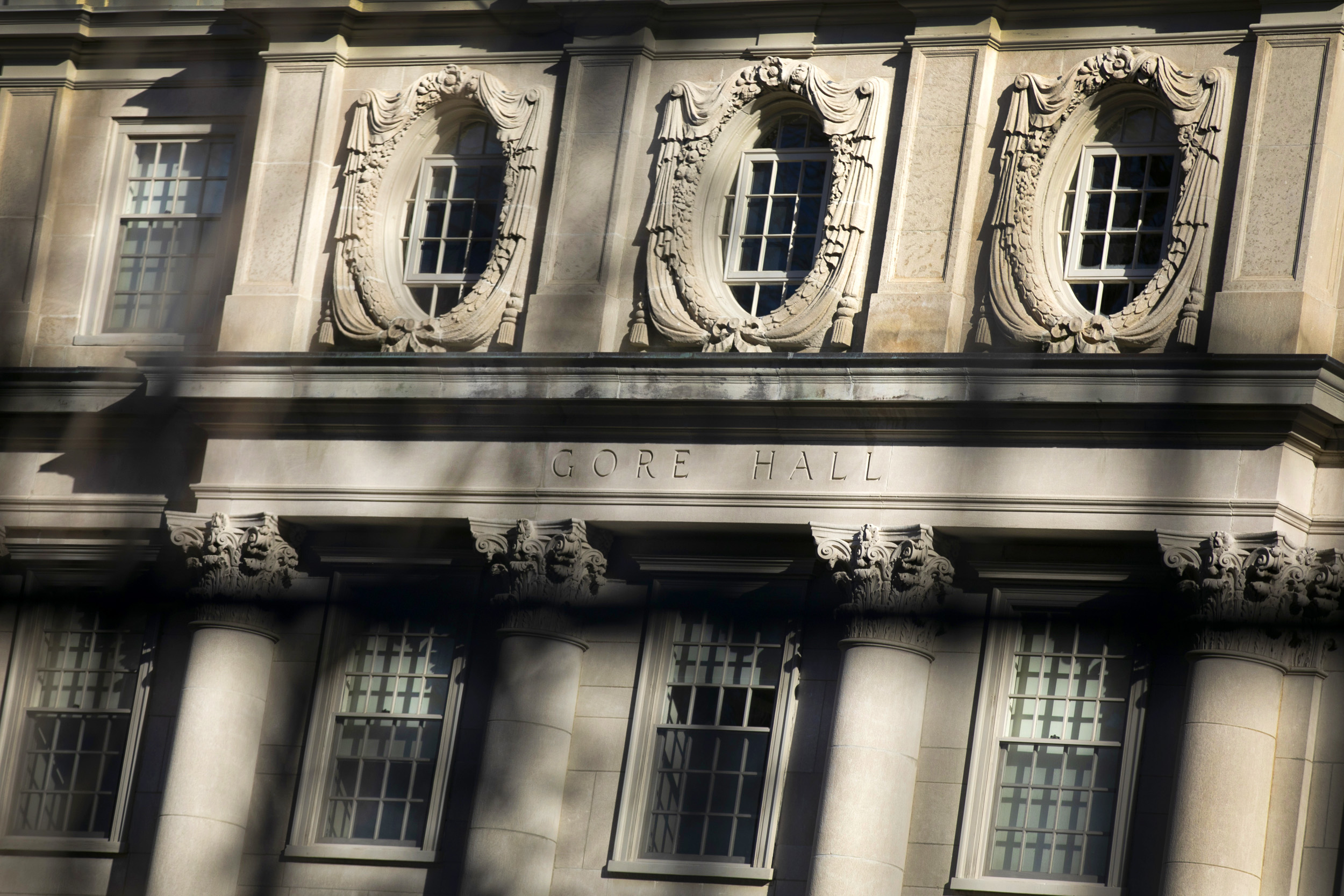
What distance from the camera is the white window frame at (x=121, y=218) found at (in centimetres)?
2458

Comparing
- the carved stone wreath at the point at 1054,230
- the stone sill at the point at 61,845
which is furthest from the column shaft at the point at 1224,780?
the stone sill at the point at 61,845

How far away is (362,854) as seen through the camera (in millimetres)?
21531

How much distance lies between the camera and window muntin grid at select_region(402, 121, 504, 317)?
23.3m

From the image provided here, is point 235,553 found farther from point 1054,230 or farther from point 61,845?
point 1054,230

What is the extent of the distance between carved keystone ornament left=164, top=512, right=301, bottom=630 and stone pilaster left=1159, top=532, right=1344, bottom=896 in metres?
8.98

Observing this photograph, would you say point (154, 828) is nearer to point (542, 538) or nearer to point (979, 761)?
point (542, 538)

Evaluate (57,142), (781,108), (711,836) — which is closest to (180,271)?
(57,142)


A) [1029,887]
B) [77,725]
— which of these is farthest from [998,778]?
[77,725]

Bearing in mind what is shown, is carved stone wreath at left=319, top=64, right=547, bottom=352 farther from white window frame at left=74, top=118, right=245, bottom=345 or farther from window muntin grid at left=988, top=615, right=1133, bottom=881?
window muntin grid at left=988, top=615, right=1133, bottom=881

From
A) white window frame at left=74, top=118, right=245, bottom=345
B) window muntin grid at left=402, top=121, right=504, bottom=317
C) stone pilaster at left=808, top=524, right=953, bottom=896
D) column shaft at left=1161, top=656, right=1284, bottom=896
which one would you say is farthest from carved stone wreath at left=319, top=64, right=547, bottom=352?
column shaft at left=1161, top=656, right=1284, bottom=896

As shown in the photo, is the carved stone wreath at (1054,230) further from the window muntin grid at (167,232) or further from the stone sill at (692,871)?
the window muntin grid at (167,232)

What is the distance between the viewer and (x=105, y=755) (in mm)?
23484

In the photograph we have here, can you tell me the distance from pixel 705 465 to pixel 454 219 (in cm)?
464

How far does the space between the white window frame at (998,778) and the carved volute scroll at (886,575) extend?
0.71 metres
